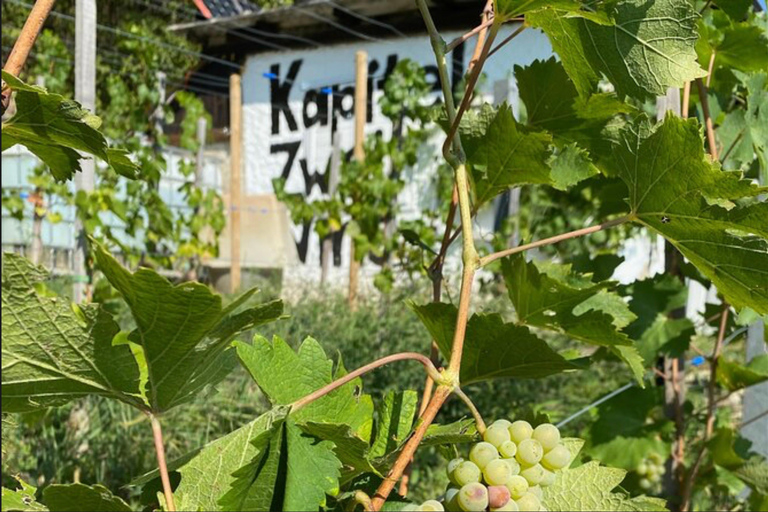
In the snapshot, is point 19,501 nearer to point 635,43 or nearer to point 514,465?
point 514,465

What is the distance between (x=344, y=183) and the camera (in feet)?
16.6

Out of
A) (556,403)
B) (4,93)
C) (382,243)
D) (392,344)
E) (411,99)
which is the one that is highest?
(411,99)

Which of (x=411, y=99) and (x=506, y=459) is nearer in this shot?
(x=506, y=459)

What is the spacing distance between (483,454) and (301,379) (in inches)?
4.8

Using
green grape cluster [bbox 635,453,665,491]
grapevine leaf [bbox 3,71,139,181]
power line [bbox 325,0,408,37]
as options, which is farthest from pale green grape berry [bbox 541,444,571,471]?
power line [bbox 325,0,408,37]

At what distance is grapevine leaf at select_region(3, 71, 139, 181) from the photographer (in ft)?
1.55

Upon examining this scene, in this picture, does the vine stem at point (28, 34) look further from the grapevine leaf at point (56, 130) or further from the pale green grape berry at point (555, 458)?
the pale green grape berry at point (555, 458)

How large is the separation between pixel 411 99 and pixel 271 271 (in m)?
1.86

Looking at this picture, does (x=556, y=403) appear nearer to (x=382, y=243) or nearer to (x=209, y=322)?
(x=382, y=243)

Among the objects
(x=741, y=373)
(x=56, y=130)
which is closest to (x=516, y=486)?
(x=56, y=130)

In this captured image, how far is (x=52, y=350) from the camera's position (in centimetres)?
39

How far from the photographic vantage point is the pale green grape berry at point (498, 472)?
0.41m

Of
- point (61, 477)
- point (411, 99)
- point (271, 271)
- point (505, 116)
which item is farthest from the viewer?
point (271, 271)

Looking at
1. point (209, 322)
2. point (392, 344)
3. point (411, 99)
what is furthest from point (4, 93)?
point (411, 99)
